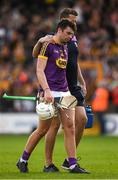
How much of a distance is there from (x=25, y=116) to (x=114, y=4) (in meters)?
5.94

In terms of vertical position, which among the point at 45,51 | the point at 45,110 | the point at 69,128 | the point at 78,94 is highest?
the point at 45,51

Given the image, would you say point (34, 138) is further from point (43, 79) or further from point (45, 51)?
point (45, 51)

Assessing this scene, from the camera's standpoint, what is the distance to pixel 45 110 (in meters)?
12.2

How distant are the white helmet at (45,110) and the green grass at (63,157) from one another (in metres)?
0.85

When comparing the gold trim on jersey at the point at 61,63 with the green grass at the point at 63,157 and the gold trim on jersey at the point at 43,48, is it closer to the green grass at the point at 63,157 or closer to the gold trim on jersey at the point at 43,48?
the gold trim on jersey at the point at 43,48

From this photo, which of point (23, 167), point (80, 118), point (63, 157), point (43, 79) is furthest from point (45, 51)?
point (63, 157)

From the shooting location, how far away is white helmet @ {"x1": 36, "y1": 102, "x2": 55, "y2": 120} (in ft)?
40.0

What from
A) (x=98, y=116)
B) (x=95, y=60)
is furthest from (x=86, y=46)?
(x=98, y=116)

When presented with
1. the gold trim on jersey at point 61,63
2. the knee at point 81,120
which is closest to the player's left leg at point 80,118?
the knee at point 81,120

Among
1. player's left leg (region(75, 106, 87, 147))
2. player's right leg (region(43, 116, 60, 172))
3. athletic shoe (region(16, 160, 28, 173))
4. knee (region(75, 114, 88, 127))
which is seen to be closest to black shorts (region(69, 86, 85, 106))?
player's left leg (region(75, 106, 87, 147))

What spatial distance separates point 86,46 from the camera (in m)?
27.6

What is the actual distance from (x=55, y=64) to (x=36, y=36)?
16001 mm

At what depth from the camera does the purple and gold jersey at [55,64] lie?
12.3 m

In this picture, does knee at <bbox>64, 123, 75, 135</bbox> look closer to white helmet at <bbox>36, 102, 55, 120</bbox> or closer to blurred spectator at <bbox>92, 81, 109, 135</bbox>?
white helmet at <bbox>36, 102, 55, 120</bbox>
